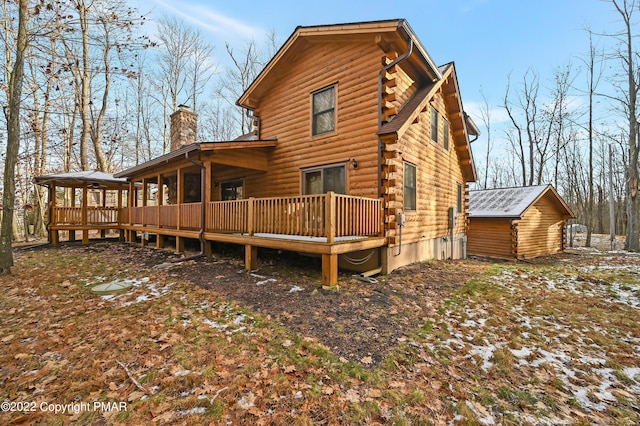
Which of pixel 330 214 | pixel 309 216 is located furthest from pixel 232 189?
pixel 330 214

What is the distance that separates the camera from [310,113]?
29.9 feet

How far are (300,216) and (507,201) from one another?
49.7ft

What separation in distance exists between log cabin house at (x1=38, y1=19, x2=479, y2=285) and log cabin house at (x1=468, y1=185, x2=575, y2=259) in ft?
16.0

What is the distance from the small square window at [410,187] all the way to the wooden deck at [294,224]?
1.61m

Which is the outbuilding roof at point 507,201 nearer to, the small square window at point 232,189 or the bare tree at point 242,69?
the small square window at point 232,189

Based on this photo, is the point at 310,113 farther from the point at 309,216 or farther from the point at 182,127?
the point at 182,127

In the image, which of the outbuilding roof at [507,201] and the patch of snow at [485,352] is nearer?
the patch of snow at [485,352]

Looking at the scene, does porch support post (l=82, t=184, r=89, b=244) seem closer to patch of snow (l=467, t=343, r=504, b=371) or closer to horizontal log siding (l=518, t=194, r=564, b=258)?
patch of snow (l=467, t=343, r=504, b=371)

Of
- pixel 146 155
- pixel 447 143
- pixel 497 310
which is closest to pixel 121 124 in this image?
pixel 146 155

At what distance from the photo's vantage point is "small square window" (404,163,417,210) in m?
8.34

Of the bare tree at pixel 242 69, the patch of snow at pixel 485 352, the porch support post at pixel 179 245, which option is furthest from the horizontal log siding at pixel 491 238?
the bare tree at pixel 242 69

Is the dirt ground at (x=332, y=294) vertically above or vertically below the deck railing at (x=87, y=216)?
below

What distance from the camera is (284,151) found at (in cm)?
988

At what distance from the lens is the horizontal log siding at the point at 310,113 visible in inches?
301
